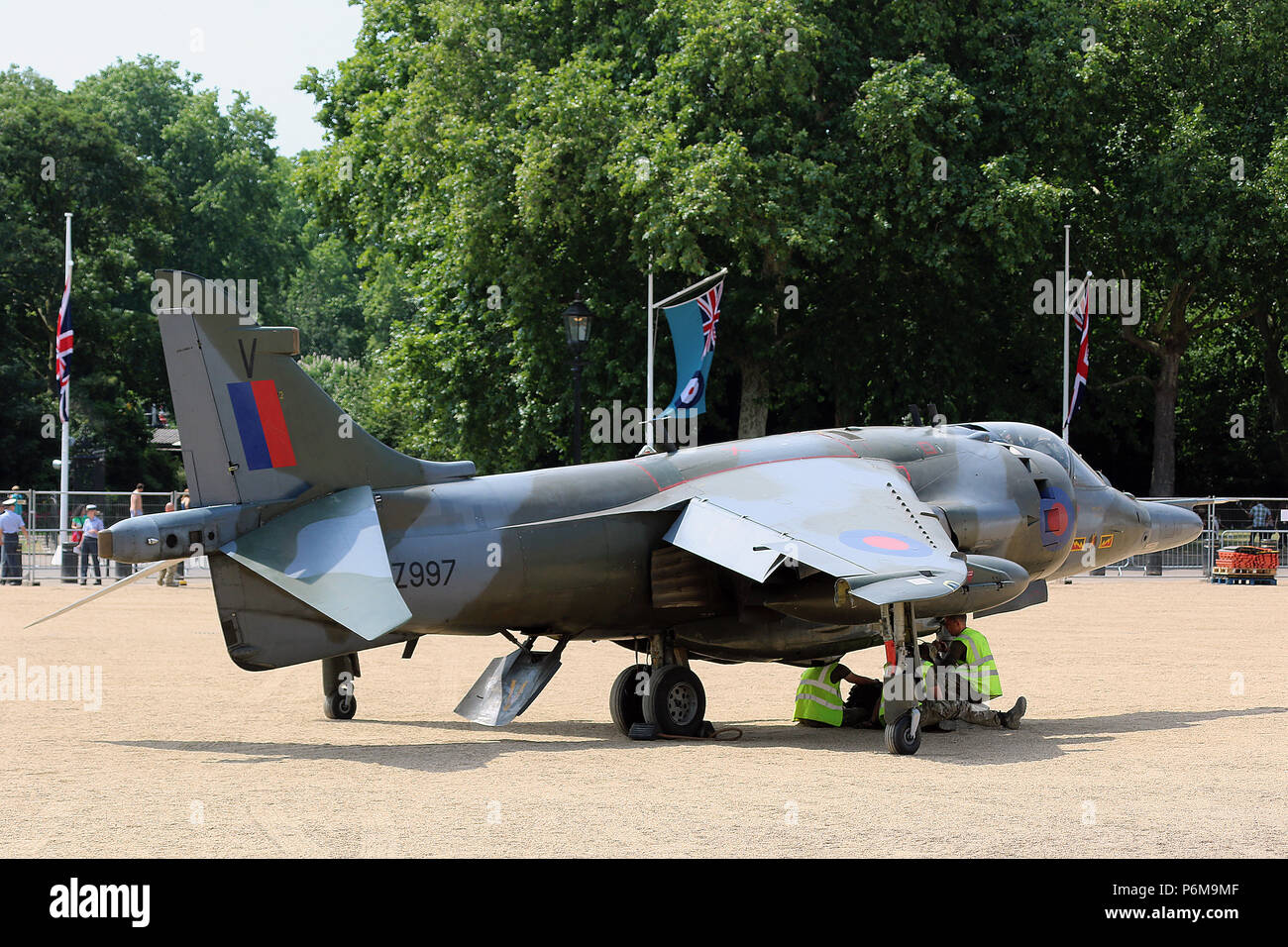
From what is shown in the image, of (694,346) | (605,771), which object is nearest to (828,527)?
(605,771)

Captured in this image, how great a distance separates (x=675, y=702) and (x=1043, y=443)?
6.30 metres

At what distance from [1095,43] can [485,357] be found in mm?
21067

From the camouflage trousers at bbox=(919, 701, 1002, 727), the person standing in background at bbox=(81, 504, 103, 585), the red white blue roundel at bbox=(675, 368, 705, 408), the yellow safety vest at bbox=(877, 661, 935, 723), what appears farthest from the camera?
the person standing in background at bbox=(81, 504, 103, 585)

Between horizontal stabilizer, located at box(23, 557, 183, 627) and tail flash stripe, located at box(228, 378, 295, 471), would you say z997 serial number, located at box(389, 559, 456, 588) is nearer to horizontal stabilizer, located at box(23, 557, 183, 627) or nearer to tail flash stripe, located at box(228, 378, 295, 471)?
tail flash stripe, located at box(228, 378, 295, 471)

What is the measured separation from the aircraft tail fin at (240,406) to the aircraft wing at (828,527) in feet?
12.3

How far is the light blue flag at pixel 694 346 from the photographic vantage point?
1314 inches

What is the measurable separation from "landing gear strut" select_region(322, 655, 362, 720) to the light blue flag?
60.5ft

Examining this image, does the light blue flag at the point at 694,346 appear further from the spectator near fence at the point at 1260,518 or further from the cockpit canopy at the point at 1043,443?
the spectator near fence at the point at 1260,518

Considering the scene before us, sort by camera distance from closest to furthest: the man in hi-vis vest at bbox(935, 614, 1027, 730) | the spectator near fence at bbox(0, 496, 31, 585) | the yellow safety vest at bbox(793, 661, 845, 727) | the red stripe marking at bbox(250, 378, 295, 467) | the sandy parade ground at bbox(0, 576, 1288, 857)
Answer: the sandy parade ground at bbox(0, 576, 1288, 857) → the red stripe marking at bbox(250, 378, 295, 467) → the man in hi-vis vest at bbox(935, 614, 1027, 730) → the yellow safety vest at bbox(793, 661, 845, 727) → the spectator near fence at bbox(0, 496, 31, 585)

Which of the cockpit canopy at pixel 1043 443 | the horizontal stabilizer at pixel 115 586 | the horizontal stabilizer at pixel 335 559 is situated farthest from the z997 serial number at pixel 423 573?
the cockpit canopy at pixel 1043 443

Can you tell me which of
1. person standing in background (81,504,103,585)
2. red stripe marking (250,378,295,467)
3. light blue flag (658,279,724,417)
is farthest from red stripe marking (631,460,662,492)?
person standing in background (81,504,103,585)

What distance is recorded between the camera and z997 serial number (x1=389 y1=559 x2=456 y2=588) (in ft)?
45.3

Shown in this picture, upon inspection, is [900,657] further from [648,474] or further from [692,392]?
[692,392]

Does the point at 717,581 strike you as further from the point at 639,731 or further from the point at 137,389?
the point at 137,389
